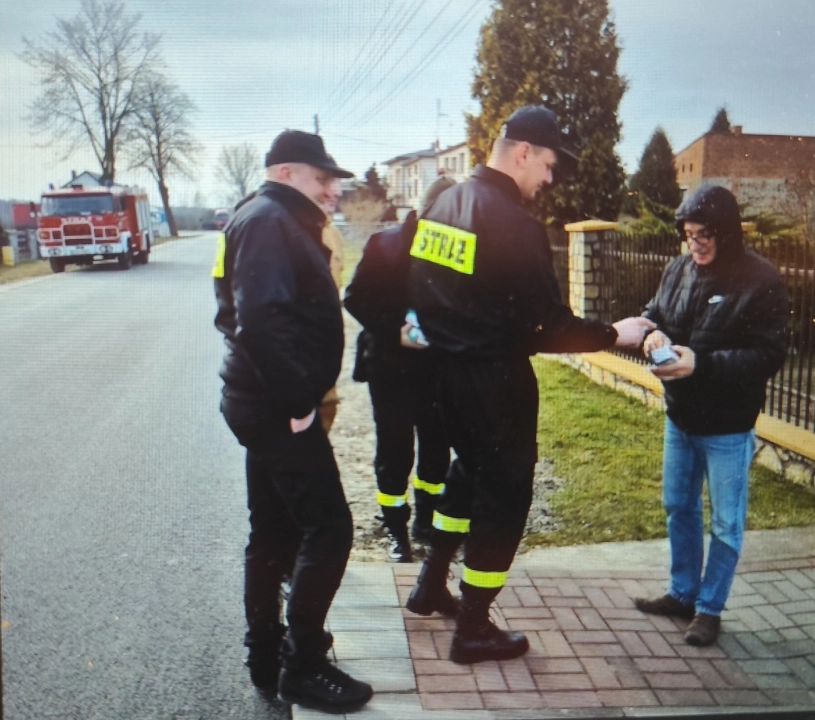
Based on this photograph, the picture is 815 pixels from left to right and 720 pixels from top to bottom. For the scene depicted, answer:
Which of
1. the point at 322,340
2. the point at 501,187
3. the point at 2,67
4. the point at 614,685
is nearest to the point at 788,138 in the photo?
the point at 501,187

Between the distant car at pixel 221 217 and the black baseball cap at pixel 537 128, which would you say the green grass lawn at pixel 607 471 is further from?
the distant car at pixel 221 217

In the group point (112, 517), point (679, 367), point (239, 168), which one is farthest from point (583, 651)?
point (112, 517)

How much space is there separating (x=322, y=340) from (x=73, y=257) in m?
1.07

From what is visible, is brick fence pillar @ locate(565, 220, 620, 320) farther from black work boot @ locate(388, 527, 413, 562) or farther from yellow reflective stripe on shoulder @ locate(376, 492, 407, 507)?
black work boot @ locate(388, 527, 413, 562)

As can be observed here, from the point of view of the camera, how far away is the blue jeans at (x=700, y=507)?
9.31ft

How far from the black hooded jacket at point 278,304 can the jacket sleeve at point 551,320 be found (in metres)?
0.60

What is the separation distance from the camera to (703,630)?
291 cm

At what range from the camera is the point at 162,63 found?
7.80 ft

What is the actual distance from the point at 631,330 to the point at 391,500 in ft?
3.79

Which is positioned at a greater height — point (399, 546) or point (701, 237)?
point (701, 237)

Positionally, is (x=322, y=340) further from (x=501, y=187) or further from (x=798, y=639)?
(x=798, y=639)

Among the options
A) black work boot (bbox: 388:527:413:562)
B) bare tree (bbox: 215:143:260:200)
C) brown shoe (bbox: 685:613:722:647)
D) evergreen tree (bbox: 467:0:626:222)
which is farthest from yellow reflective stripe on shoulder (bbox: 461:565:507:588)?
bare tree (bbox: 215:143:260:200)

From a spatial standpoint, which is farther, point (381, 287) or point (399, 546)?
point (399, 546)

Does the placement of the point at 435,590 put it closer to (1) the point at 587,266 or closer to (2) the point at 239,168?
(1) the point at 587,266
